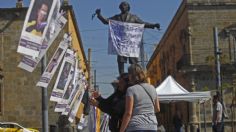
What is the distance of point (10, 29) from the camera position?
37312 millimetres

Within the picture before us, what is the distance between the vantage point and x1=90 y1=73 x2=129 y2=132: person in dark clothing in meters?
8.85

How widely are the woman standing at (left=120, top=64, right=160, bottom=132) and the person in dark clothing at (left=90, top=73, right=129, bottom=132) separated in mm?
635

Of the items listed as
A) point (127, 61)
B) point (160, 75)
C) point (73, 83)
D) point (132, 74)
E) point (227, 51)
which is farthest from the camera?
point (160, 75)

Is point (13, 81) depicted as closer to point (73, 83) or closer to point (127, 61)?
point (73, 83)

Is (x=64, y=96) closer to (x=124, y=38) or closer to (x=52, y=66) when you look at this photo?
(x=52, y=66)

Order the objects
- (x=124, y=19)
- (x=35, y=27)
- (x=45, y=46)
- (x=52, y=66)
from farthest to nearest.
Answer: (x=124, y=19) → (x=52, y=66) → (x=45, y=46) → (x=35, y=27)

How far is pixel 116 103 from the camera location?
8922 millimetres

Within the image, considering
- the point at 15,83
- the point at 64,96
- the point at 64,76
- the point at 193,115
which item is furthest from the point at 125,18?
the point at 193,115

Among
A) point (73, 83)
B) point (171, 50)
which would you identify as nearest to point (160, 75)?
point (171, 50)

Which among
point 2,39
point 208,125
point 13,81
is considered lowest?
point 208,125

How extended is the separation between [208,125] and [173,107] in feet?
48.1

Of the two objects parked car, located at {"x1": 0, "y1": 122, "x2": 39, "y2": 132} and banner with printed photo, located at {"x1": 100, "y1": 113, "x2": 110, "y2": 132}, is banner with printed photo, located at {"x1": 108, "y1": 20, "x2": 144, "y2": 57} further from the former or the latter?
parked car, located at {"x1": 0, "y1": 122, "x2": 39, "y2": 132}

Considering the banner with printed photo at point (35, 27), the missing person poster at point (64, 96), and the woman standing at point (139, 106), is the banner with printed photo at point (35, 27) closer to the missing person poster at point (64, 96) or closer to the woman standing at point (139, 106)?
the woman standing at point (139, 106)

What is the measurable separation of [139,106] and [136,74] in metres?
0.43
